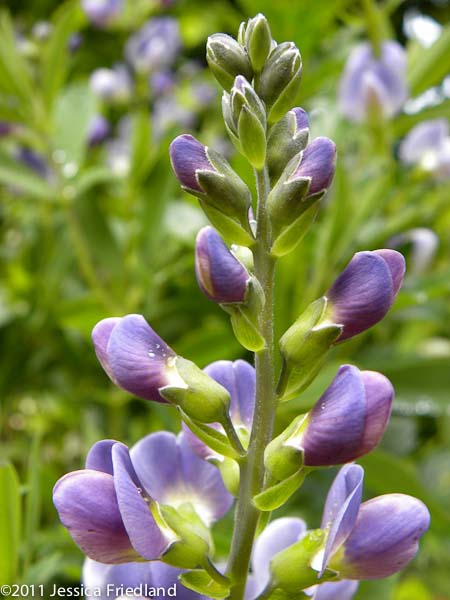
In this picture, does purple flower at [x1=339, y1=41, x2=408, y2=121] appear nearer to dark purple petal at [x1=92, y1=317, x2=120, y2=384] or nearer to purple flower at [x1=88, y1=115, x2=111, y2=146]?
purple flower at [x1=88, y1=115, x2=111, y2=146]

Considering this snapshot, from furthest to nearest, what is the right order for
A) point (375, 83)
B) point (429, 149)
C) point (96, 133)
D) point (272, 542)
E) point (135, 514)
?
point (96, 133)
point (429, 149)
point (375, 83)
point (272, 542)
point (135, 514)

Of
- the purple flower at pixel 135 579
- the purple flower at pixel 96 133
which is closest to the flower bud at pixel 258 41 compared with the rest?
the purple flower at pixel 135 579

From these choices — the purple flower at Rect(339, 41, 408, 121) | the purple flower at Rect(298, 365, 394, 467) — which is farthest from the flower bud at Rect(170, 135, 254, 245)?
the purple flower at Rect(339, 41, 408, 121)

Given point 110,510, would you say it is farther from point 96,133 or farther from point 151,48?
point 151,48

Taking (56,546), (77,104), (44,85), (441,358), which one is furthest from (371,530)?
(77,104)

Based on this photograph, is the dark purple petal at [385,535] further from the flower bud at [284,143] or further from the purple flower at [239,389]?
the flower bud at [284,143]

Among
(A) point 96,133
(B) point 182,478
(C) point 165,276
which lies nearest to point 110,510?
(B) point 182,478

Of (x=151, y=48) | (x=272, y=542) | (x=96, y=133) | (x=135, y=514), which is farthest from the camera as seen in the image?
(x=151, y=48)
